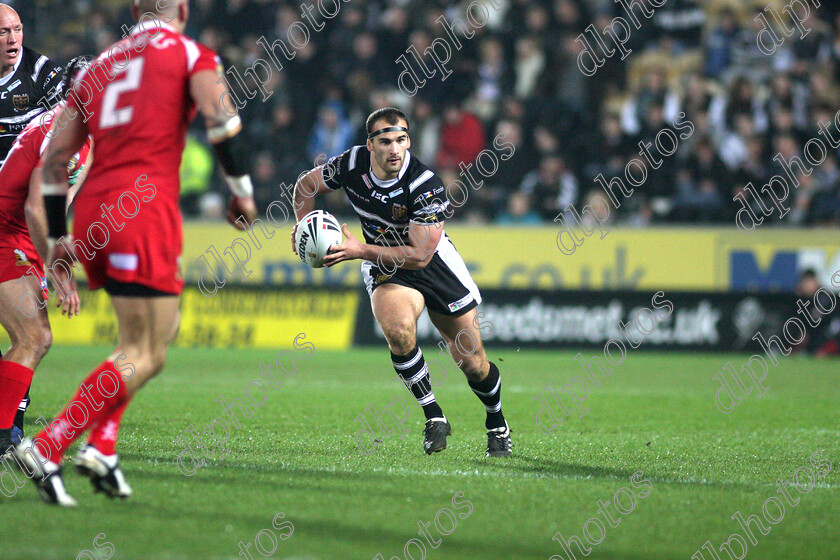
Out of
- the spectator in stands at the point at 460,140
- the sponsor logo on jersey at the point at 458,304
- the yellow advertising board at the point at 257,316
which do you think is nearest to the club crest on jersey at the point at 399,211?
the sponsor logo on jersey at the point at 458,304

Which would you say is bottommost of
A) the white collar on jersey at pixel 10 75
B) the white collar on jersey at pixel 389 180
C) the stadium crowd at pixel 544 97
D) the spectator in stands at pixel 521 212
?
the spectator in stands at pixel 521 212

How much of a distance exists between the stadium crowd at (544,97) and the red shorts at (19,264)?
11093 millimetres

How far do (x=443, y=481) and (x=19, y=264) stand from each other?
312cm

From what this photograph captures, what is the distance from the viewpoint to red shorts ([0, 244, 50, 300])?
6.41 meters

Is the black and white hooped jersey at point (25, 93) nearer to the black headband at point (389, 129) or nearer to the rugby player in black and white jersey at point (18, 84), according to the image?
the rugby player in black and white jersey at point (18, 84)

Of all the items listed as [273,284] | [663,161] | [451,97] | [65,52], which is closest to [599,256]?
[663,161]

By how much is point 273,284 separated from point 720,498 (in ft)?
39.6

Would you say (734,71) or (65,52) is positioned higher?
(734,71)

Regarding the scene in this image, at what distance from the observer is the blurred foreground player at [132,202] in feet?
15.5

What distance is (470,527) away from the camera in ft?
15.1

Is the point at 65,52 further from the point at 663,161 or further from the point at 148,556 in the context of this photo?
the point at 148,556

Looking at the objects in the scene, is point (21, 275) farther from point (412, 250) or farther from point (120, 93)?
point (412, 250)

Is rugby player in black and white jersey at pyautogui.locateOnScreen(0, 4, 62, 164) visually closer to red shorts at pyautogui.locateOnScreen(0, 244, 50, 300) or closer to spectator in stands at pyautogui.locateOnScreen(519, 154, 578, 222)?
red shorts at pyautogui.locateOnScreen(0, 244, 50, 300)

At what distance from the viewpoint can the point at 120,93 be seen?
15.9 ft
